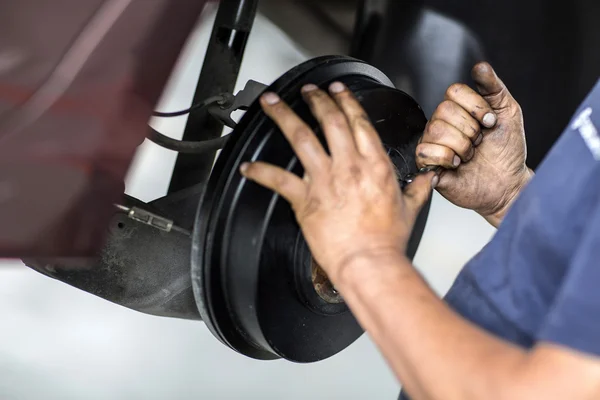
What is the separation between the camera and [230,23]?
3.30ft

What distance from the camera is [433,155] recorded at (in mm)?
822

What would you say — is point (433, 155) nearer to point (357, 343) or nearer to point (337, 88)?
point (337, 88)

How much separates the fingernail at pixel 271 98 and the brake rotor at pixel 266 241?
4cm

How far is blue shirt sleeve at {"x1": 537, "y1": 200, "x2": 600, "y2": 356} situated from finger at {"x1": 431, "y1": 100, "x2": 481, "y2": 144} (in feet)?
1.20

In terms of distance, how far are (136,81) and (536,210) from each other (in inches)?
14.1

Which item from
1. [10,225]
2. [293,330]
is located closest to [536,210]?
[293,330]

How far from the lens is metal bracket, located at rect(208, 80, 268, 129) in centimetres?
88

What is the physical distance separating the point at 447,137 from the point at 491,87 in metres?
0.10

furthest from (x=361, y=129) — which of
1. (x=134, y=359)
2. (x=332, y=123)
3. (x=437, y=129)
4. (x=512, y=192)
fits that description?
(x=134, y=359)

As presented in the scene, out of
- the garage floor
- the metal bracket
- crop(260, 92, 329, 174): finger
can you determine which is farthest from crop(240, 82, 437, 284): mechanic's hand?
the garage floor

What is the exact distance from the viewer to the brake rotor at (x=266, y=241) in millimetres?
741

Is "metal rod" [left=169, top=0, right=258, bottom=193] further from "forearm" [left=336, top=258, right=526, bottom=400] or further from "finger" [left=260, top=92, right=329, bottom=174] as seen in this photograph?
"forearm" [left=336, top=258, right=526, bottom=400]

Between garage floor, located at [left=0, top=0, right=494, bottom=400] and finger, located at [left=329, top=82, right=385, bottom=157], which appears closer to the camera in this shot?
finger, located at [left=329, top=82, right=385, bottom=157]

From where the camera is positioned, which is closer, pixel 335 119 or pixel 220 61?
pixel 335 119
